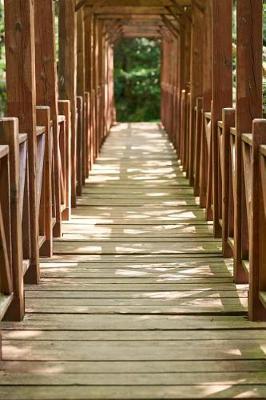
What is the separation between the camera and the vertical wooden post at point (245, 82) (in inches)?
188

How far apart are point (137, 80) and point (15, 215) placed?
27463mm

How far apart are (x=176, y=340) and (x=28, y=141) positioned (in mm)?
1604

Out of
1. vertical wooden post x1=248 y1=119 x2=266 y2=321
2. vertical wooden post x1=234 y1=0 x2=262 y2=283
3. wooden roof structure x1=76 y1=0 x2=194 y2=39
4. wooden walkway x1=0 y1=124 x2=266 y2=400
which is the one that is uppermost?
wooden roof structure x1=76 y1=0 x2=194 y2=39

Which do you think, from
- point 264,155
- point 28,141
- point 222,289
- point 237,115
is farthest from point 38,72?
point 264,155

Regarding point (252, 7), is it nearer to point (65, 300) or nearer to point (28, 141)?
point (28, 141)

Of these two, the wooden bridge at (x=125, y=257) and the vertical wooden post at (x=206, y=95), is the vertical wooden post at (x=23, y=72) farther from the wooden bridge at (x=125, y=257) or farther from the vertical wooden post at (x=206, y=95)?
the vertical wooden post at (x=206, y=95)

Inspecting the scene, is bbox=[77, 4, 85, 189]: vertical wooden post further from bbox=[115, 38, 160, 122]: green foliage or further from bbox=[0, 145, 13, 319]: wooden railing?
bbox=[115, 38, 160, 122]: green foliage

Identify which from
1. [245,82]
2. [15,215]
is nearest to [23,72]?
[15,215]

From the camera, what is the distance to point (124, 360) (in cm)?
373

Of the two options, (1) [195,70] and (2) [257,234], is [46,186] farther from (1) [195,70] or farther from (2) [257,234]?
(1) [195,70]

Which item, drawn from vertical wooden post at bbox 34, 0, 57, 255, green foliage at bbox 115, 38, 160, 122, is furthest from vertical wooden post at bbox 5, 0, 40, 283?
green foliage at bbox 115, 38, 160, 122

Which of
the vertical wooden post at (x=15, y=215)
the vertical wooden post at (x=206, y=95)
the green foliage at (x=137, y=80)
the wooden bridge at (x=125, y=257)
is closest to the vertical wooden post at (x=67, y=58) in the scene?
the wooden bridge at (x=125, y=257)

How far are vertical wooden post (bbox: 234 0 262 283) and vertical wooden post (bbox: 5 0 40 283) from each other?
124cm

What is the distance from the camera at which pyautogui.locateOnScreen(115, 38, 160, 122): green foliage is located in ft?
103
